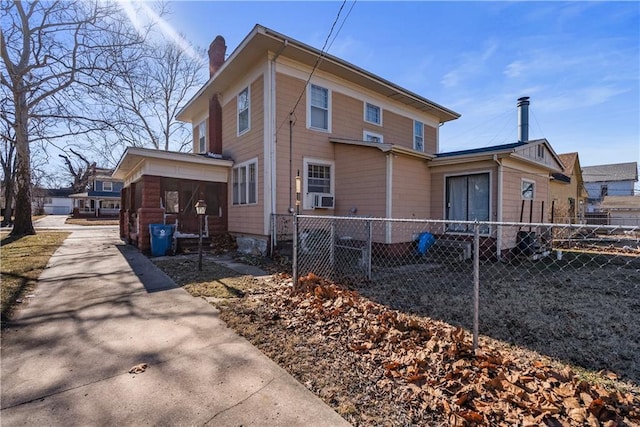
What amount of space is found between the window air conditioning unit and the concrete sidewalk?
17.5 feet

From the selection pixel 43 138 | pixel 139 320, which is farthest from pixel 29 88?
pixel 139 320

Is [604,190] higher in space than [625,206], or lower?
higher

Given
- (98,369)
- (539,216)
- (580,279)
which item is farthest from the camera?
(539,216)

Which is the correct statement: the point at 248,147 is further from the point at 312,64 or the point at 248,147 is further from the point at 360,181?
the point at 360,181

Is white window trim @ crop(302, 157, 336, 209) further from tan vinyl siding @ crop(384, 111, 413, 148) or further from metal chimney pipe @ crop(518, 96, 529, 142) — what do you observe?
metal chimney pipe @ crop(518, 96, 529, 142)

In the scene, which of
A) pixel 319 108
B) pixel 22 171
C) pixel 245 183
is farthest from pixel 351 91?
pixel 22 171

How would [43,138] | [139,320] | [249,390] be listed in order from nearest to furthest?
[249,390] < [139,320] < [43,138]

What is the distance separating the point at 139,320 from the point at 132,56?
13417mm

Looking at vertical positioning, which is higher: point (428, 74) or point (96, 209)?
point (428, 74)

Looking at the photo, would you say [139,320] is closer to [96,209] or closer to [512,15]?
[512,15]

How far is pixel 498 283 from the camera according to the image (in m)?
6.22

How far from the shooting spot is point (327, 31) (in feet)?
24.2

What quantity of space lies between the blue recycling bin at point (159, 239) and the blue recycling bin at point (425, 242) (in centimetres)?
745

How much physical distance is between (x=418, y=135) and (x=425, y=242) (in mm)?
6181
